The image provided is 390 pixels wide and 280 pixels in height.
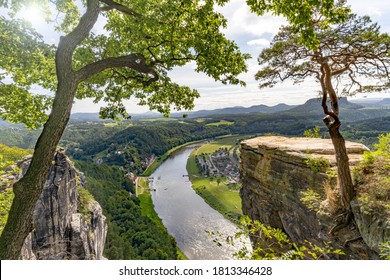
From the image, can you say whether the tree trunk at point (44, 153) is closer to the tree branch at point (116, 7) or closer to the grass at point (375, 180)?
the tree branch at point (116, 7)

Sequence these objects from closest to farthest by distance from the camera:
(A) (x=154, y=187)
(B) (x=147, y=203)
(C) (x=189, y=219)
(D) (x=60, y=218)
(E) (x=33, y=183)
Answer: (E) (x=33, y=183)
(D) (x=60, y=218)
(C) (x=189, y=219)
(B) (x=147, y=203)
(A) (x=154, y=187)

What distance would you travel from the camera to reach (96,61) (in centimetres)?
609

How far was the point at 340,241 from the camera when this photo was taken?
7734mm

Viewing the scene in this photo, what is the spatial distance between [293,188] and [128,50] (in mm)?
9425

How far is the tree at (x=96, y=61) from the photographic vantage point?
14.8ft

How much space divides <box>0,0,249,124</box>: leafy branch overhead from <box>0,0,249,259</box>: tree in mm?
21

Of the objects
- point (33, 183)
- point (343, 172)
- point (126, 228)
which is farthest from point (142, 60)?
point (126, 228)

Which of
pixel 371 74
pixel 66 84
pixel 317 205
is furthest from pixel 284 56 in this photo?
pixel 66 84

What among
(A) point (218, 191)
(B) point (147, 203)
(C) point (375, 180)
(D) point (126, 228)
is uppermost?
(C) point (375, 180)

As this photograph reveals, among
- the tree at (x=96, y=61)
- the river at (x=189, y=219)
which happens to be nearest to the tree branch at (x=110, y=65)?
the tree at (x=96, y=61)

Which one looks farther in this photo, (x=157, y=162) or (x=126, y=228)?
(x=157, y=162)

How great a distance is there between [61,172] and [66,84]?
23711 millimetres

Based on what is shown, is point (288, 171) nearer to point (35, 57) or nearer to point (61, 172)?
point (35, 57)

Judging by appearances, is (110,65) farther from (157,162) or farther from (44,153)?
(157,162)
